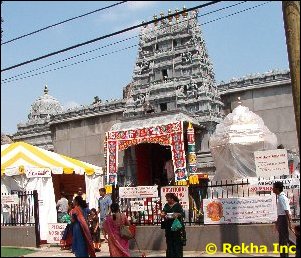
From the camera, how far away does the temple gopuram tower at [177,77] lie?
27.6 meters

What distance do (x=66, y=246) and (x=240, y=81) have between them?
17193 mm

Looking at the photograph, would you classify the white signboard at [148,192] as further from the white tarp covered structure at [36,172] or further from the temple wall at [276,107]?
the temple wall at [276,107]

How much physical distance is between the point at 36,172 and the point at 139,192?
4.14 metres

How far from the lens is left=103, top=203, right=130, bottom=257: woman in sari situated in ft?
35.7

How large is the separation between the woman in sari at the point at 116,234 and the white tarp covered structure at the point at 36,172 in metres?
5.73

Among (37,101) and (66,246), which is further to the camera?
(37,101)

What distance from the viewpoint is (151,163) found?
29.0 m

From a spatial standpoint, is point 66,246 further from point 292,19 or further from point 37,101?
point 37,101

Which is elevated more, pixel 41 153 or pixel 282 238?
pixel 41 153

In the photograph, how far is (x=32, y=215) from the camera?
16109 mm

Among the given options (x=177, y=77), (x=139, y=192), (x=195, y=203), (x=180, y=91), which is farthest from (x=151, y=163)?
(x=195, y=203)

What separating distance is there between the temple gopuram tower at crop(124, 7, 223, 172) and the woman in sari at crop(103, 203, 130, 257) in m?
16.2

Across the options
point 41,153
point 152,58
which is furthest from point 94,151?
point 41,153

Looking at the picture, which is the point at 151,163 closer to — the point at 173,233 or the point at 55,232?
the point at 55,232
